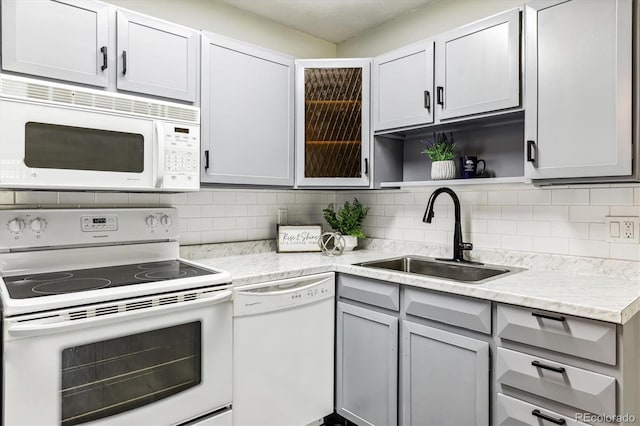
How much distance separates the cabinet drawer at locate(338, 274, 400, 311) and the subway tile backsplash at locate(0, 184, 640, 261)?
66 centimetres

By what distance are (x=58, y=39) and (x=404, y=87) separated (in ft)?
5.51

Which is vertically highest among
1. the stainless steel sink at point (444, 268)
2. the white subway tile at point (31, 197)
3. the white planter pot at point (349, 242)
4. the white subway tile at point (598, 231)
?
the white subway tile at point (31, 197)

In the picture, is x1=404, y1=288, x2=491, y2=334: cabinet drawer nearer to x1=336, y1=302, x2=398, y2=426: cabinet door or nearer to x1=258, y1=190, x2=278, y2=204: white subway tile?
x1=336, y1=302, x2=398, y2=426: cabinet door

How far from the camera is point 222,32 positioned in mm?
2525

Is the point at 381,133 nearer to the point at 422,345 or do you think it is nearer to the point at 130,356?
the point at 422,345

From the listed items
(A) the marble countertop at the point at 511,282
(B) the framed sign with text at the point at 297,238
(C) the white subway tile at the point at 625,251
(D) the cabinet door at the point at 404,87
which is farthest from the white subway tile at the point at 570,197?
(B) the framed sign with text at the point at 297,238

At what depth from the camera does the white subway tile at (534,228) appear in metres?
2.04

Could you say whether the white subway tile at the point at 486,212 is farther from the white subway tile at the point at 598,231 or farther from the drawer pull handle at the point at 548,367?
the drawer pull handle at the point at 548,367

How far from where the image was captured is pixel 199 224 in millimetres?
2438

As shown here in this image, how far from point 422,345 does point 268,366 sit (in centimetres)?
74

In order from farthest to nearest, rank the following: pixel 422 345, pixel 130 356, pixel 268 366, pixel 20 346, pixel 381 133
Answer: pixel 381 133
pixel 268 366
pixel 422 345
pixel 130 356
pixel 20 346

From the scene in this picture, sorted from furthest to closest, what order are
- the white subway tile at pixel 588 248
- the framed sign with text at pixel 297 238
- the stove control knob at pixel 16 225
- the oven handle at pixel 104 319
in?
the framed sign with text at pixel 297 238, the white subway tile at pixel 588 248, the stove control knob at pixel 16 225, the oven handle at pixel 104 319

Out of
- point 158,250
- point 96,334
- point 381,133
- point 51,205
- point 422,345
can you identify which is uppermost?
point 381,133

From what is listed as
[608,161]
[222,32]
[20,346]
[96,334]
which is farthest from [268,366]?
[222,32]
